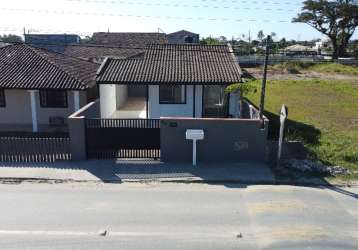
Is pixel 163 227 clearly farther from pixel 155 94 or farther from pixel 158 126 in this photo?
pixel 155 94

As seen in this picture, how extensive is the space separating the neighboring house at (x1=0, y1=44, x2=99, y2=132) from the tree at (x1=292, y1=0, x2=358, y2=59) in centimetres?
5591

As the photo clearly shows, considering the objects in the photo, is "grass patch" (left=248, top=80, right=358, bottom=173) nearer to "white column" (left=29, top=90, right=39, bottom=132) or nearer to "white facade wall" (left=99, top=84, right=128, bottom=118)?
"white facade wall" (left=99, top=84, right=128, bottom=118)

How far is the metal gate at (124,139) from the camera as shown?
544 inches

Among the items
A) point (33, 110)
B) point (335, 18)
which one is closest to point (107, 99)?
point (33, 110)

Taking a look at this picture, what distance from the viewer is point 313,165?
13227 mm

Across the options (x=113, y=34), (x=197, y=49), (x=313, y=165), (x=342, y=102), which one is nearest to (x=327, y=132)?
(x=313, y=165)

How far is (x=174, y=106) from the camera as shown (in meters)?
18.7

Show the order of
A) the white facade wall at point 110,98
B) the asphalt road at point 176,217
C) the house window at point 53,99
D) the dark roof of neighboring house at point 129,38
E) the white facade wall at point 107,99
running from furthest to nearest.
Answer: the dark roof of neighboring house at point 129,38, the white facade wall at point 110,98, the white facade wall at point 107,99, the house window at point 53,99, the asphalt road at point 176,217

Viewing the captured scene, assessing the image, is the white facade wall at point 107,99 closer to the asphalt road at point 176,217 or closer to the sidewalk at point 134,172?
the sidewalk at point 134,172

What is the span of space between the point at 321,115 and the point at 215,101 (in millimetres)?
7626

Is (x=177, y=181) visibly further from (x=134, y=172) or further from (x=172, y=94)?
→ (x=172, y=94)

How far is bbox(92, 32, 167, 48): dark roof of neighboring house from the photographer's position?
3812 centimetres

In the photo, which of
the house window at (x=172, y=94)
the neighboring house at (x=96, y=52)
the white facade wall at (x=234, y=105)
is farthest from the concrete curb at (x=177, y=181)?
the neighboring house at (x=96, y=52)

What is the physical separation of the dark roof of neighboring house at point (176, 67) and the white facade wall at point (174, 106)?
78cm
